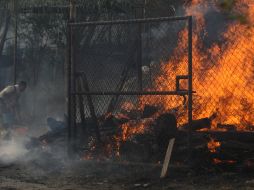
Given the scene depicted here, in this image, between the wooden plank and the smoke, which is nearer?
the wooden plank

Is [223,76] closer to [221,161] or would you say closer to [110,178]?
[221,161]

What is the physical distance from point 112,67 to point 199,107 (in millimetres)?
1985

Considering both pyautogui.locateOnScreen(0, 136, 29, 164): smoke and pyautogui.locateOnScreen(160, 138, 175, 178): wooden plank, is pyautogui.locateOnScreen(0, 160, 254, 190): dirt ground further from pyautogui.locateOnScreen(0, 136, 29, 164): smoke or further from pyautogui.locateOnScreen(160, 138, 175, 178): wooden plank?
pyautogui.locateOnScreen(0, 136, 29, 164): smoke

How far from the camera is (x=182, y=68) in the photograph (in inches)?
365

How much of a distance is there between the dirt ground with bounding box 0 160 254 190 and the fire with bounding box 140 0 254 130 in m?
1.55

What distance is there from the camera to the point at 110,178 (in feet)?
24.5

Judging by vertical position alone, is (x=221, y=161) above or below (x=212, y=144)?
below

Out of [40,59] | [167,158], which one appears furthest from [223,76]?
[40,59]

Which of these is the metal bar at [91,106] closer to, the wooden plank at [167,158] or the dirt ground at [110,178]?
the dirt ground at [110,178]

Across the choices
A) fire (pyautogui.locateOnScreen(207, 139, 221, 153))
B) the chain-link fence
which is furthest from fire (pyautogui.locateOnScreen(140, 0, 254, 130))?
the chain-link fence

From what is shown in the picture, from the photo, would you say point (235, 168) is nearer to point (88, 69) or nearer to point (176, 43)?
point (88, 69)

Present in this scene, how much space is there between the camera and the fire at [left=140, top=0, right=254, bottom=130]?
28.6ft

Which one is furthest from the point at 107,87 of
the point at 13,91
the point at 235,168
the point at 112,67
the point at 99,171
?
the point at 13,91

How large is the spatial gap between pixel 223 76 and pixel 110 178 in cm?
358
